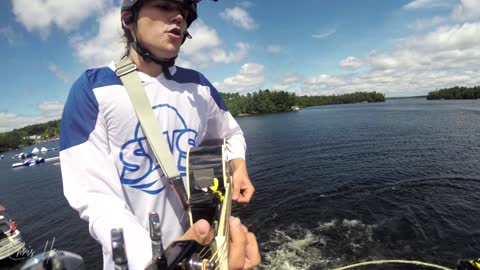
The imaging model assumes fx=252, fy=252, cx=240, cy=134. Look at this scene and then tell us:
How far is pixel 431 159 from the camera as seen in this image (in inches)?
1239

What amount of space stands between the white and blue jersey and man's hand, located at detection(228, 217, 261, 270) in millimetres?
621

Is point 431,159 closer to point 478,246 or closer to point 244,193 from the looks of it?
point 478,246

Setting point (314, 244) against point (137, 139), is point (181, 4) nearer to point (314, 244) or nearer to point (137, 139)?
point (137, 139)

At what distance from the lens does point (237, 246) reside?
1895 mm

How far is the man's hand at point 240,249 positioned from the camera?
6.04 ft

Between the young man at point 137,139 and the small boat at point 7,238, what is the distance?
2724 centimetres

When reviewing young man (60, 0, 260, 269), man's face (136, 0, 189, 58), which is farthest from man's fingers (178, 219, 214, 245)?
man's face (136, 0, 189, 58)

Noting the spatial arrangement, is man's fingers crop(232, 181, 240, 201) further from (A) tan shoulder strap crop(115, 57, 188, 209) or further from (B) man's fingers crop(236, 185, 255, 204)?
(A) tan shoulder strap crop(115, 57, 188, 209)

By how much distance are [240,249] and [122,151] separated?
1240 mm

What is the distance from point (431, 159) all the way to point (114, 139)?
38.7 m

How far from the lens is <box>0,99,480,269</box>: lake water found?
15258 mm

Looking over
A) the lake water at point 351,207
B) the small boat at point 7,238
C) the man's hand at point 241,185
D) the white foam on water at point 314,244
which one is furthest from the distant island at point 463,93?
the small boat at point 7,238

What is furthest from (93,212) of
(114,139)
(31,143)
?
(31,143)

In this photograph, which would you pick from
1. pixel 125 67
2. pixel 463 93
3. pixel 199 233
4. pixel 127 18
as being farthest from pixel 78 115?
pixel 463 93
